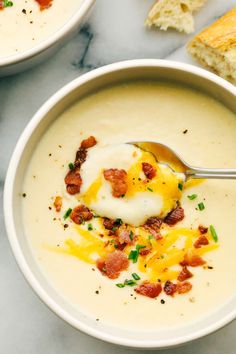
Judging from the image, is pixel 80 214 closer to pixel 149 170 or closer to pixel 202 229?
pixel 149 170

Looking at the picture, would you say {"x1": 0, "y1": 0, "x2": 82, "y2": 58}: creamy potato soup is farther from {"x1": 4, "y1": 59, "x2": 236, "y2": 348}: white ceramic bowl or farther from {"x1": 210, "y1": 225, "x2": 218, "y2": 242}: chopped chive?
{"x1": 210, "y1": 225, "x2": 218, "y2": 242}: chopped chive

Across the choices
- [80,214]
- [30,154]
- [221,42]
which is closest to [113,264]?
[80,214]

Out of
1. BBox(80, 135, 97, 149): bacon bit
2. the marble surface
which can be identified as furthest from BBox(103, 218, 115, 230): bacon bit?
the marble surface

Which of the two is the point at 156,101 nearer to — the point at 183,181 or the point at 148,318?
the point at 183,181

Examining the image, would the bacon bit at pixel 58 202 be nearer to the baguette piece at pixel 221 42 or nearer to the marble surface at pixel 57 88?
the marble surface at pixel 57 88

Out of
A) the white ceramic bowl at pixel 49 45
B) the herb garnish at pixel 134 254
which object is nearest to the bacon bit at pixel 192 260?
the herb garnish at pixel 134 254

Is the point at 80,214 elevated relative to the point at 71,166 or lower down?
lower down
